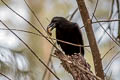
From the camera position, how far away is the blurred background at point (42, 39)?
9.60 ft

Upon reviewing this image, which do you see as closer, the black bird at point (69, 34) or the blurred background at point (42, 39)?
the blurred background at point (42, 39)

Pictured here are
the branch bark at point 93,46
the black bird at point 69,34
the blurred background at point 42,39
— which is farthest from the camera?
the black bird at point 69,34

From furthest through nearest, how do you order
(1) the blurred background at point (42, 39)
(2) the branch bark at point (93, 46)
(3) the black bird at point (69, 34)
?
1. (3) the black bird at point (69, 34)
2. (1) the blurred background at point (42, 39)
3. (2) the branch bark at point (93, 46)

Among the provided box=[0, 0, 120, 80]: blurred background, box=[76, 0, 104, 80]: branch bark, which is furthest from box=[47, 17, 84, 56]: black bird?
box=[76, 0, 104, 80]: branch bark

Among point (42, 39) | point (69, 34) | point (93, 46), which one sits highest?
point (42, 39)

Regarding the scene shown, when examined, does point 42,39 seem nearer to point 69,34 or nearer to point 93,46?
point 69,34

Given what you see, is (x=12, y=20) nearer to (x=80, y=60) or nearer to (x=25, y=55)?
(x=25, y=55)

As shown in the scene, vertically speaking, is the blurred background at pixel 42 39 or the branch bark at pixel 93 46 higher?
the blurred background at pixel 42 39

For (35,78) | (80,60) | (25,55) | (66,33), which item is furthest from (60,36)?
(80,60)

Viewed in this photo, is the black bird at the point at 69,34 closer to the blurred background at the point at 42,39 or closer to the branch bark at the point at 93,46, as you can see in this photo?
the blurred background at the point at 42,39

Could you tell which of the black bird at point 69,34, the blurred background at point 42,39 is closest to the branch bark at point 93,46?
the blurred background at point 42,39

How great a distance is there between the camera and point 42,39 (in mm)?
8055

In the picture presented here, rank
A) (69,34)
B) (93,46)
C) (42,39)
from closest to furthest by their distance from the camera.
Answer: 1. (93,46)
2. (69,34)
3. (42,39)

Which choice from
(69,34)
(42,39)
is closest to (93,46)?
(69,34)
